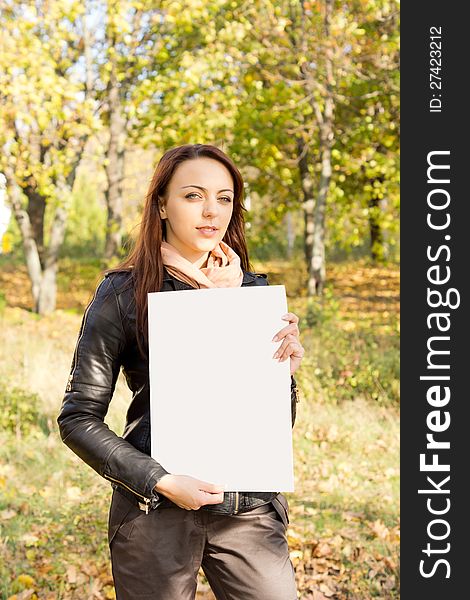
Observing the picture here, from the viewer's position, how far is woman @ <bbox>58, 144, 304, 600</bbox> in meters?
1.87

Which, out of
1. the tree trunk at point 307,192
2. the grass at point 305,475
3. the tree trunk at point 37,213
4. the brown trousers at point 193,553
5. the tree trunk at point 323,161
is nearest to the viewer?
the brown trousers at point 193,553

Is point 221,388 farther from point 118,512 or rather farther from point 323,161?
point 323,161

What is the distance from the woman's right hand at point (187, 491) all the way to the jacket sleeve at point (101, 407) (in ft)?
0.07

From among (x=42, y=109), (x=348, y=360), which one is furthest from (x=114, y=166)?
(x=348, y=360)

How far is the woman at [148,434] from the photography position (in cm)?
187

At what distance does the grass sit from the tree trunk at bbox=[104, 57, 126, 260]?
2.57 metres

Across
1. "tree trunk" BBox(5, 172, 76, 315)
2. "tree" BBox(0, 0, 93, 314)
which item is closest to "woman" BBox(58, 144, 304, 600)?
"tree" BBox(0, 0, 93, 314)

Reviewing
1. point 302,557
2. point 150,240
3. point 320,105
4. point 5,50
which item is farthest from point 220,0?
point 150,240

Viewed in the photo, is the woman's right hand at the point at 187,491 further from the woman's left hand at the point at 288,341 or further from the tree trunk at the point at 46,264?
the tree trunk at the point at 46,264

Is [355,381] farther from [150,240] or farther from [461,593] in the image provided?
[150,240]

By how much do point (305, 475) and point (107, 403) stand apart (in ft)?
11.8

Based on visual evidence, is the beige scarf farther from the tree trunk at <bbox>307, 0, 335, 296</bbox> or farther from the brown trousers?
the tree trunk at <bbox>307, 0, 335, 296</bbox>

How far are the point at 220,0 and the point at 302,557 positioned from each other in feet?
25.8

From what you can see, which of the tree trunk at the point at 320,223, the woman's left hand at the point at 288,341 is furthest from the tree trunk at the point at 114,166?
the woman's left hand at the point at 288,341
